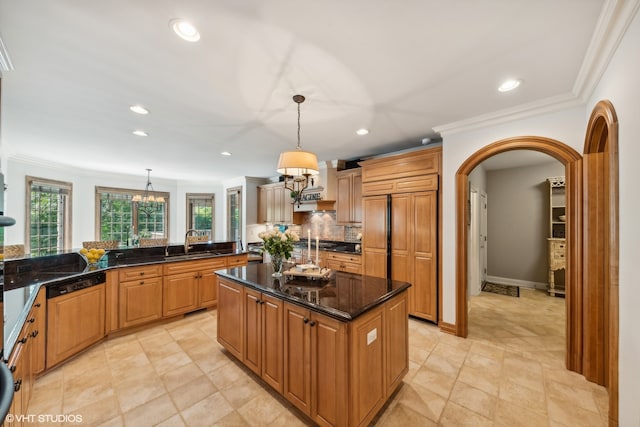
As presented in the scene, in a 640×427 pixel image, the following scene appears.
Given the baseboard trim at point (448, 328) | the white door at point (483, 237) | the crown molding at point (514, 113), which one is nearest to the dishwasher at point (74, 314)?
the baseboard trim at point (448, 328)

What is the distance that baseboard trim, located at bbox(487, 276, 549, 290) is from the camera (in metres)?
5.16

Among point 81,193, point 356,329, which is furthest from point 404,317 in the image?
point 81,193

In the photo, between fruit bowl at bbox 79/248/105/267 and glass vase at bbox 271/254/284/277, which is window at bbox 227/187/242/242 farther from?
glass vase at bbox 271/254/284/277

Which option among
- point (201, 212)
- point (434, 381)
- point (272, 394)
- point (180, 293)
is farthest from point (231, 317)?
point (201, 212)

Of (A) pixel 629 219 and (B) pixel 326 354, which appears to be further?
(B) pixel 326 354

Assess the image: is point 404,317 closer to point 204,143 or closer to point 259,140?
point 259,140

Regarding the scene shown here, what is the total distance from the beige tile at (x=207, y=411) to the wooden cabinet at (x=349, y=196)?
3.30 meters

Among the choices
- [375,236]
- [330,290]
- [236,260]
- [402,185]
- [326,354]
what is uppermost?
[402,185]

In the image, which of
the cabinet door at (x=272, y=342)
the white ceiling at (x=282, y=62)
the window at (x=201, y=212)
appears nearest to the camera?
the white ceiling at (x=282, y=62)

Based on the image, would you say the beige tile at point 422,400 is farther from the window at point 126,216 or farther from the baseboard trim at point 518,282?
the window at point 126,216

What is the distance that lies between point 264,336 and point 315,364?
0.62 m

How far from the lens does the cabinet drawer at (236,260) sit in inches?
164

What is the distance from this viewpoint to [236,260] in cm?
427

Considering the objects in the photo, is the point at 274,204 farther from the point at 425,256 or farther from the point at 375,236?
the point at 425,256
